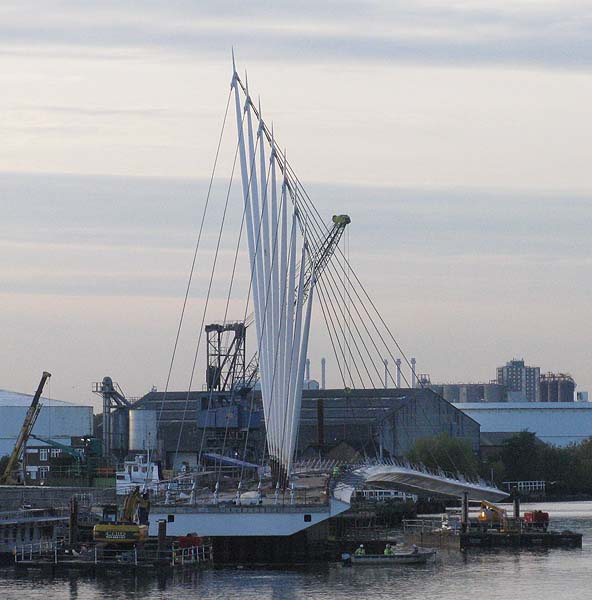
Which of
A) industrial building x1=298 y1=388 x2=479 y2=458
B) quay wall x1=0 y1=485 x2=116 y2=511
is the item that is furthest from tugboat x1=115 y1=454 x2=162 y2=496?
industrial building x1=298 y1=388 x2=479 y2=458

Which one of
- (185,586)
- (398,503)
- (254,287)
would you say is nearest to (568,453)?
(398,503)

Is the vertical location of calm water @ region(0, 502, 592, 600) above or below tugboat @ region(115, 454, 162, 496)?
below

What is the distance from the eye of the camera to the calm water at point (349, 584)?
65.2 meters

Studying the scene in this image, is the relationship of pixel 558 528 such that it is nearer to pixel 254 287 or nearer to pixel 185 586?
pixel 254 287

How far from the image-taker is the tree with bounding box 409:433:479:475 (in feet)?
474

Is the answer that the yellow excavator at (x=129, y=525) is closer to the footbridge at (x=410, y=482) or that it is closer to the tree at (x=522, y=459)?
the footbridge at (x=410, y=482)

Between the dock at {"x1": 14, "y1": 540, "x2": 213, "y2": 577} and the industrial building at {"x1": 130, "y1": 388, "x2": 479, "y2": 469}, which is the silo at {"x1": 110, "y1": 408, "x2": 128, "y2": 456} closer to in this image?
the industrial building at {"x1": 130, "y1": 388, "x2": 479, "y2": 469}

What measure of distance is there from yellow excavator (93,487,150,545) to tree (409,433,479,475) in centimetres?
6708

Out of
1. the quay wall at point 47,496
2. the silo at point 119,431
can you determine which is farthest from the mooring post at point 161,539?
the silo at point 119,431

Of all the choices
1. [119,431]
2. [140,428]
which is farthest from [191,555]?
[119,431]

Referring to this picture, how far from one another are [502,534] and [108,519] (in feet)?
74.0

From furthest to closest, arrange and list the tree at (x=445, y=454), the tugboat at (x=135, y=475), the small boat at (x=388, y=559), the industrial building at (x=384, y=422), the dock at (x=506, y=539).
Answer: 1. the industrial building at (x=384, y=422)
2. the tree at (x=445, y=454)
3. the tugboat at (x=135, y=475)
4. the dock at (x=506, y=539)
5. the small boat at (x=388, y=559)

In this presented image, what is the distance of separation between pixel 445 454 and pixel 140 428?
30672 mm

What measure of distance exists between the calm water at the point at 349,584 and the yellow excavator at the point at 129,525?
11.4 ft
